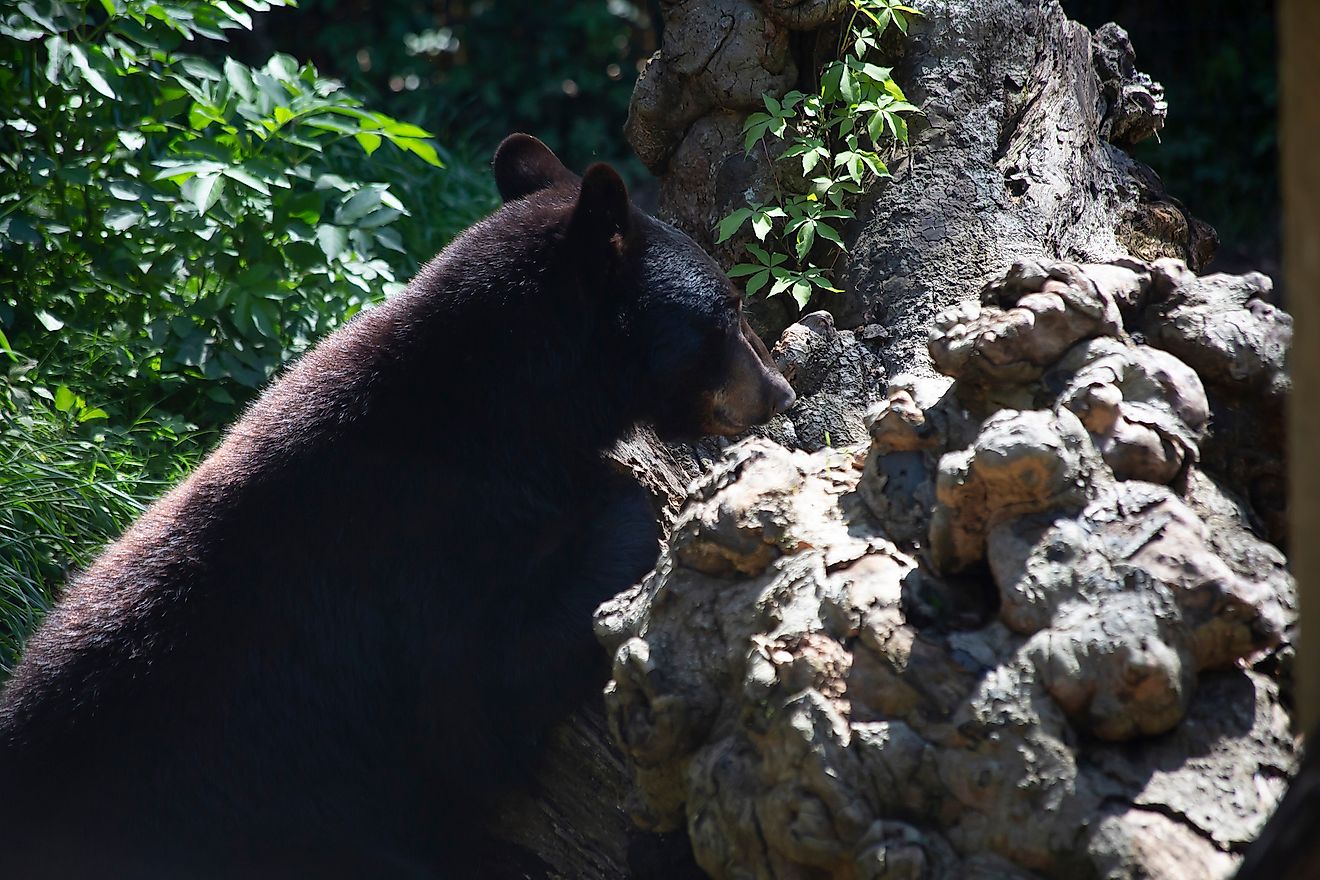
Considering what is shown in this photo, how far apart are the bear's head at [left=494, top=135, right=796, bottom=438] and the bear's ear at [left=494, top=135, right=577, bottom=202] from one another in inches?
6.9

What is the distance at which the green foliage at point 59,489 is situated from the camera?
12.7ft

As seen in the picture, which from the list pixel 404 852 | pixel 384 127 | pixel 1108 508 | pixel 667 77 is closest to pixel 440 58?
pixel 384 127

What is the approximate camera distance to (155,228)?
4.68m

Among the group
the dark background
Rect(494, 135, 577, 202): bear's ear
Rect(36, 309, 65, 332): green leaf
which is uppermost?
the dark background

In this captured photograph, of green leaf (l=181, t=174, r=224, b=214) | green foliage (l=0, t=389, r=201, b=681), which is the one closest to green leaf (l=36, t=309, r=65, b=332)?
green foliage (l=0, t=389, r=201, b=681)

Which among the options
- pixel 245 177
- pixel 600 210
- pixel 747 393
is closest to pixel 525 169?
pixel 600 210

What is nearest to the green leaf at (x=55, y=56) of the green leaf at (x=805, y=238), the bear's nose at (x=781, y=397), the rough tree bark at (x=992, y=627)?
the green leaf at (x=805, y=238)

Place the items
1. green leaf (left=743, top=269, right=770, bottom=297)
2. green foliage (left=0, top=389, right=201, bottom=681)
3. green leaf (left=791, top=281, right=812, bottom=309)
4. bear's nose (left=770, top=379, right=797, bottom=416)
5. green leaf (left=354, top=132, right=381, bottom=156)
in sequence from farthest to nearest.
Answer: green leaf (left=354, top=132, right=381, bottom=156) → green foliage (left=0, top=389, right=201, bottom=681) → green leaf (left=743, top=269, right=770, bottom=297) → green leaf (left=791, top=281, right=812, bottom=309) → bear's nose (left=770, top=379, right=797, bottom=416)

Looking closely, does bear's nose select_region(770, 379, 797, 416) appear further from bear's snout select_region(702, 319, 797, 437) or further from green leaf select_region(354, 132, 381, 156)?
green leaf select_region(354, 132, 381, 156)

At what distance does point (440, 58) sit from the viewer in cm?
993

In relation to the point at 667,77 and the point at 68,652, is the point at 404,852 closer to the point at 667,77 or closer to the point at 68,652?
the point at 68,652

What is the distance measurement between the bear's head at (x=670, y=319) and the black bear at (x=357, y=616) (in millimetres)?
19

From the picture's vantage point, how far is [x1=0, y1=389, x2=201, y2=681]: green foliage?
386 cm

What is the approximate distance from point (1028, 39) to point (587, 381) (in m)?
1.84
